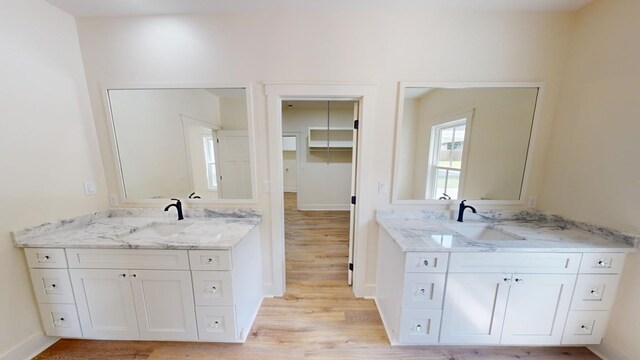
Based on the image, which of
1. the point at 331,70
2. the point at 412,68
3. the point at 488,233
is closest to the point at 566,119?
the point at 488,233

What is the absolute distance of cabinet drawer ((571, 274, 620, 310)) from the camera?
1.43 meters

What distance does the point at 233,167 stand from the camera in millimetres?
2027

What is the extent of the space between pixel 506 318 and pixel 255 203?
2.21m

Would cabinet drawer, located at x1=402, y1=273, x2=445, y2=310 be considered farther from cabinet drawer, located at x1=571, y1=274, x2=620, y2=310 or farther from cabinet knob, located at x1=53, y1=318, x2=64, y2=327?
cabinet knob, located at x1=53, y1=318, x2=64, y2=327

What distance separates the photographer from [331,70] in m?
1.81

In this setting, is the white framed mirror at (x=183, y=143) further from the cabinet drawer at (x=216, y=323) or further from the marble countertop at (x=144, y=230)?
the cabinet drawer at (x=216, y=323)

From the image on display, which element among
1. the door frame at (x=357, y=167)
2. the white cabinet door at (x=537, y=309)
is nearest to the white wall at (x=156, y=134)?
the door frame at (x=357, y=167)

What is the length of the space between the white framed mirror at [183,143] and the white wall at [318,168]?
10.6 ft

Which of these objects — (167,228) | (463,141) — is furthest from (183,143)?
(463,141)

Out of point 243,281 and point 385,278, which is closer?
point 243,281

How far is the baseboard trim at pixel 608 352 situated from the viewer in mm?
1418

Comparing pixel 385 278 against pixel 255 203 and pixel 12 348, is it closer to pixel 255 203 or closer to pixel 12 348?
pixel 255 203

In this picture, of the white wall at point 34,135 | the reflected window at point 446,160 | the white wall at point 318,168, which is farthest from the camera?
the white wall at point 318,168

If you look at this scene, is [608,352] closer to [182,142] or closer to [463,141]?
[463,141]
